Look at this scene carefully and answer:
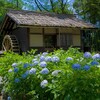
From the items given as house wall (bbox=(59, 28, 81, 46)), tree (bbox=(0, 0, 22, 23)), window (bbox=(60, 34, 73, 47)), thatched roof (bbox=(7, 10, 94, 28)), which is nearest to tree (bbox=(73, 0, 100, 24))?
thatched roof (bbox=(7, 10, 94, 28))

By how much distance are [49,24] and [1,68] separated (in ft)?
41.2

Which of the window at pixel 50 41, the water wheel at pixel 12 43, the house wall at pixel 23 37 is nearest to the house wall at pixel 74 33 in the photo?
the window at pixel 50 41

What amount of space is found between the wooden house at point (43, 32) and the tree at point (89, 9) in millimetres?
6818

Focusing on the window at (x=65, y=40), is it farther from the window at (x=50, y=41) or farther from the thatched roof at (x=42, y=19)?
the thatched roof at (x=42, y=19)

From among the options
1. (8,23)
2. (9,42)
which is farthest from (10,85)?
(8,23)

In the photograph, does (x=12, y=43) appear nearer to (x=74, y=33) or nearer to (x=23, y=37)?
(x=23, y=37)

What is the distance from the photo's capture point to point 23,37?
19109mm

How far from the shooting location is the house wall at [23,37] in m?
18.4

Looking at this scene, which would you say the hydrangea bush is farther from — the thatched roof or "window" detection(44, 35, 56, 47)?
"window" detection(44, 35, 56, 47)

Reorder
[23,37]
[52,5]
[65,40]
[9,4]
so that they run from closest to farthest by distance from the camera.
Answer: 1. [23,37]
2. [65,40]
3. [52,5]
4. [9,4]

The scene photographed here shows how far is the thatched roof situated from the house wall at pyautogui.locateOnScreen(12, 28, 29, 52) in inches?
42.2

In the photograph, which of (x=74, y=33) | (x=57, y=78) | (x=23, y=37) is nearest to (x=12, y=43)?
(x=23, y=37)

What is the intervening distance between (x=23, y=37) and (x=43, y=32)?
1.51m

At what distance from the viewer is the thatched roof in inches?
674
